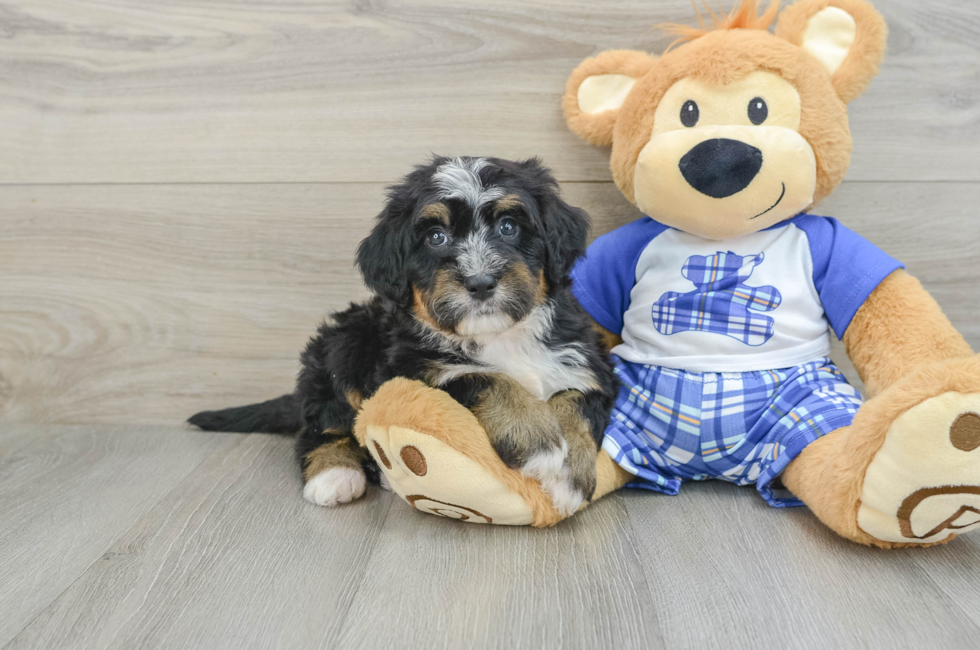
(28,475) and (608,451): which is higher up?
(608,451)

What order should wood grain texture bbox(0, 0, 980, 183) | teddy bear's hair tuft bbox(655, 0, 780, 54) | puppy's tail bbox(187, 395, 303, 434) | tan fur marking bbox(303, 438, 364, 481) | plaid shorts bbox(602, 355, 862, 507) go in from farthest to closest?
puppy's tail bbox(187, 395, 303, 434) → wood grain texture bbox(0, 0, 980, 183) → tan fur marking bbox(303, 438, 364, 481) → teddy bear's hair tuft bbox(655, 0, 780, 54) → plaid shorts bbox(602, 355, 862, 507)

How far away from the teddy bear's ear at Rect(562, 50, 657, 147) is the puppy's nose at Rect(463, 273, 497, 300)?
2.44 ft

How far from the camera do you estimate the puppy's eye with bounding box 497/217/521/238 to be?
1.56m

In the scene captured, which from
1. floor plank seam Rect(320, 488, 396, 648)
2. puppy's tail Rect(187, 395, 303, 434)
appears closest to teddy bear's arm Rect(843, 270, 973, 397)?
floor plank seam Rect(320, 488, 396, 648)

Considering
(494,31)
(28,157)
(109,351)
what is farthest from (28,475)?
(494,31)

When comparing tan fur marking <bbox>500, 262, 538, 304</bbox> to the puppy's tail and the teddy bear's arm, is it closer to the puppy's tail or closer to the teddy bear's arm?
the teddy bear's arm

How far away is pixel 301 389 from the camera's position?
201 cm

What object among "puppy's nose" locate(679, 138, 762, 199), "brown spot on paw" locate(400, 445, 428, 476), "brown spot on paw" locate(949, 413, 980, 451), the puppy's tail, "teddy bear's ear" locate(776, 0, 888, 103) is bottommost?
the puppy's tail

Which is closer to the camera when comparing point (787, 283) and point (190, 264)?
point (787, 283)

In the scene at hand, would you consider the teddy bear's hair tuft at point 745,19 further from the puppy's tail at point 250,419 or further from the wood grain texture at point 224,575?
the puppy's tail at point 250,419

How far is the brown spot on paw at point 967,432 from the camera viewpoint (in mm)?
1244

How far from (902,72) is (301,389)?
2048 millimetres

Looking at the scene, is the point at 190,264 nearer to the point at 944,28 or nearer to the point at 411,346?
the point at 411,346

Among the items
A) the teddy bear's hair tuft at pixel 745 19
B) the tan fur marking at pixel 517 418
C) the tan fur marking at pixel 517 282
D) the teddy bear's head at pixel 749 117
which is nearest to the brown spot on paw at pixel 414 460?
the tan fur marking at pixel 517 418
